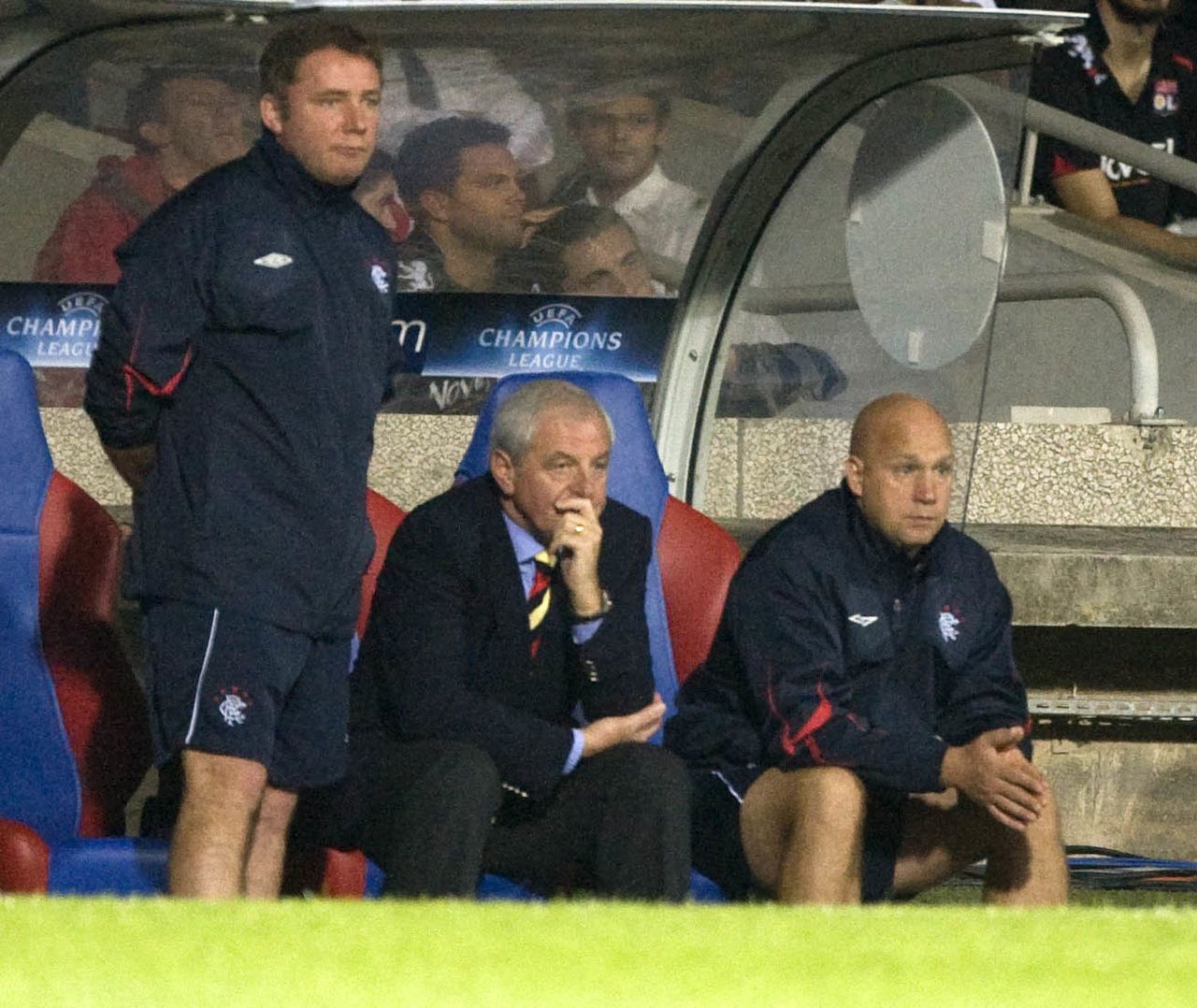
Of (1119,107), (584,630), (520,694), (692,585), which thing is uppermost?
(1119,107)

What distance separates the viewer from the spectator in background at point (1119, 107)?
24.2ft

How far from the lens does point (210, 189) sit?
376cm

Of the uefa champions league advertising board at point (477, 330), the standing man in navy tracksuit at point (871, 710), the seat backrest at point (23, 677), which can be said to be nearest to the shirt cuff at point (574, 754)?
the standing man in navy tracksuit at point (871, 710)

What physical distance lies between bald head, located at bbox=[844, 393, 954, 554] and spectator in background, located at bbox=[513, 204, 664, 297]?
1.05 meters

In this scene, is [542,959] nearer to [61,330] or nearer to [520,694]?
[520,694]

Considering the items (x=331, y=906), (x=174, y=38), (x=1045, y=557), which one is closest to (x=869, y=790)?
(x=1045, y=557)

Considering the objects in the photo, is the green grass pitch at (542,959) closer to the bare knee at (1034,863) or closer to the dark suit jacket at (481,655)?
the dark suit jacket at (481,655)

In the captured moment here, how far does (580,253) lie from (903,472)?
1.21 meters

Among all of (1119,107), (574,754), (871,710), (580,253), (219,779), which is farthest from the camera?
(1119,107)

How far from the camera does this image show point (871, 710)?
171 inches

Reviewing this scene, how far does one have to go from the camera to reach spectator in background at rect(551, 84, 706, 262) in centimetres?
518

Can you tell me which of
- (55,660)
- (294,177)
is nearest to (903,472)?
(294,177)

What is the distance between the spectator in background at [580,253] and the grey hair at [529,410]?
1.07 metres

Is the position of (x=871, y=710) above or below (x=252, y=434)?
below
